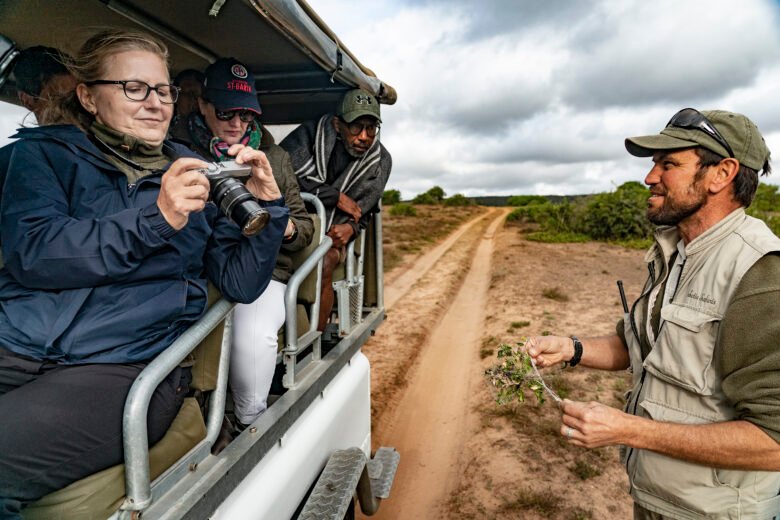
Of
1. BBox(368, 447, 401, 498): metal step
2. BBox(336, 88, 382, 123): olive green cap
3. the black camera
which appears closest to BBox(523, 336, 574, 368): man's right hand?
BBox(368, 447, 401, 498): metal step

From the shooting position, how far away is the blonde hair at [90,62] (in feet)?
5.34

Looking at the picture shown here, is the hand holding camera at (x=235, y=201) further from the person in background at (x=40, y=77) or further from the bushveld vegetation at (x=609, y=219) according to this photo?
the bushveld vegetation at (x=609, y=219)

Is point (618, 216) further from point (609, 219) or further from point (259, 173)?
point (259, 173)

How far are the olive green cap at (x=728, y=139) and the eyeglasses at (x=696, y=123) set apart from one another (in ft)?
0.03

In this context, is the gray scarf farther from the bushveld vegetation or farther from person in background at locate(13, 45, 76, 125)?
the bushveld vegetation

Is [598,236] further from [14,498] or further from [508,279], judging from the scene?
[14,498]

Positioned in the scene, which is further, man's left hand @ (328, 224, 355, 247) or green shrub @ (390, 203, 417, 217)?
green shrub @ (390, 203, 417, 217)

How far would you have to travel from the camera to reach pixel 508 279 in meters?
11.8

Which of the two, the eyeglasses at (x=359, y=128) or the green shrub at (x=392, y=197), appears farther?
the green shrub at (x=392, y=197)

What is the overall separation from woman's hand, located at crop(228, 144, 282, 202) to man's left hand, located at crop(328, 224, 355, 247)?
4.05 feet

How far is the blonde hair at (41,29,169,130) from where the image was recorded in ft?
5.34

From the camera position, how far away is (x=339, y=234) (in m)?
3.27

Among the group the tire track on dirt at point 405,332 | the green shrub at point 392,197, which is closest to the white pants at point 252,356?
the tire track on dirt at point 405,332

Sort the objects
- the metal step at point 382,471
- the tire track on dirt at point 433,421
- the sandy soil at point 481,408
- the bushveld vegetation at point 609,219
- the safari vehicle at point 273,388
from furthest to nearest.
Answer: the bushveld vegetation at point 609,219 < the tire track on dirt at point 433,421 < the sandy soil at point 481,408 < the metal step at point 382,471 < the safari vehicle at point 273,388
